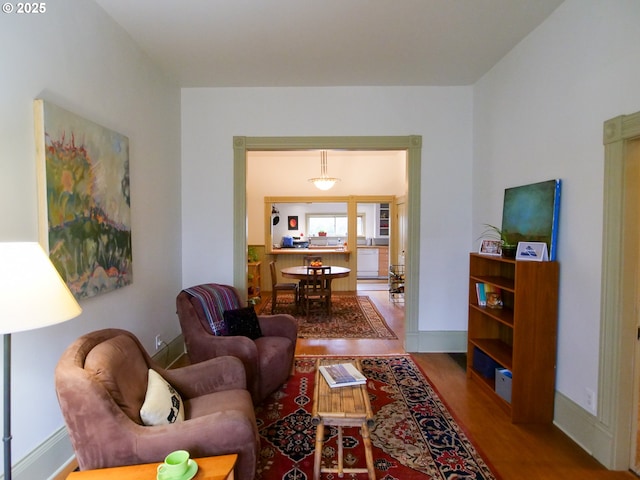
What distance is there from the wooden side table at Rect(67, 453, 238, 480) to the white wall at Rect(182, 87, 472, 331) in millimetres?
2432

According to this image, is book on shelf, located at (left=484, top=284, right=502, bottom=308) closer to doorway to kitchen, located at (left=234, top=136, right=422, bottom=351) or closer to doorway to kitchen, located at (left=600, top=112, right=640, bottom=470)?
doorway to kitchen, located at (left=234, top=136, right=422, bottom=351)

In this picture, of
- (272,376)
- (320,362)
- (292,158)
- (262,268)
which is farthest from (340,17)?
(262,268)

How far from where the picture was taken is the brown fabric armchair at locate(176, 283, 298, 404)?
2.47 m

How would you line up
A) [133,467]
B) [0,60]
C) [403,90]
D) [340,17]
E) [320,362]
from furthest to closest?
[403,90] < [340,17] < [320,362] < [0,60] < [133,467]

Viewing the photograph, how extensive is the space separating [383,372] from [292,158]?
203 inches

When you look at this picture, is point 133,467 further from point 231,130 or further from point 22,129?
point 231,130

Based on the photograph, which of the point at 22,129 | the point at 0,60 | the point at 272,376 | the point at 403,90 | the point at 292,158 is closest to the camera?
the point at 0,60

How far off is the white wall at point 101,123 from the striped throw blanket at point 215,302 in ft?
1.61

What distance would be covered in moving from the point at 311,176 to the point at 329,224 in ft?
10.3

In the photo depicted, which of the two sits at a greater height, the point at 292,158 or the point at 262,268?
the point at 292,158

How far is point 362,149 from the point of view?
3.61m

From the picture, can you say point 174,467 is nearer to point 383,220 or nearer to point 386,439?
point 386,439

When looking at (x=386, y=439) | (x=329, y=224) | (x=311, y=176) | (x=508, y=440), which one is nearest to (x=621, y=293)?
(x=508, y=440)

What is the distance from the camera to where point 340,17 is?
93.4 inches
